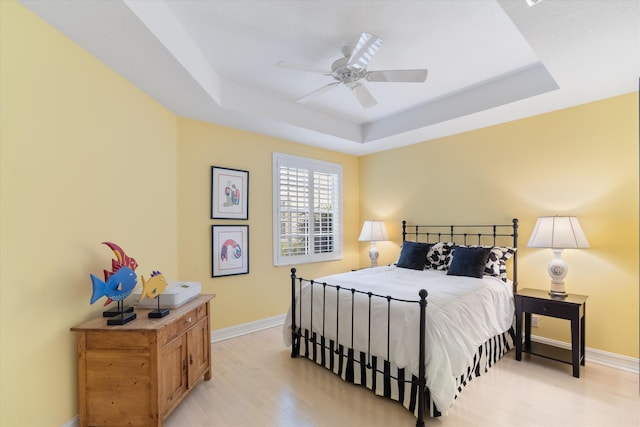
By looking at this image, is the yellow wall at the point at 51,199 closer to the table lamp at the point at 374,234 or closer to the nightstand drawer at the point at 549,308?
the table lamp at the point at 374,234

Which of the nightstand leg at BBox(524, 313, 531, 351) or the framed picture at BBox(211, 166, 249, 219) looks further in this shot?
the framed picture at BBox(211, 166, 249, 219)

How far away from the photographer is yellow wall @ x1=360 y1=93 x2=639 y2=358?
2.85 meters

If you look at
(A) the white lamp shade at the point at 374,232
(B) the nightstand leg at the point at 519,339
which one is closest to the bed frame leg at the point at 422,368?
(B) the nightstand leg at the point at 519,339

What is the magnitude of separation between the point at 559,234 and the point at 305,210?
9.52 ft

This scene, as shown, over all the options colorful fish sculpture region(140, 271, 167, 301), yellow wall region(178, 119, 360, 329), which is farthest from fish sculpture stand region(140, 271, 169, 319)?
yellow wall region(178, 119, 360, 329)

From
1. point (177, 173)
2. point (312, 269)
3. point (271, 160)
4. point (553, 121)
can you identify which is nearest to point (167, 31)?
point (177, 173)

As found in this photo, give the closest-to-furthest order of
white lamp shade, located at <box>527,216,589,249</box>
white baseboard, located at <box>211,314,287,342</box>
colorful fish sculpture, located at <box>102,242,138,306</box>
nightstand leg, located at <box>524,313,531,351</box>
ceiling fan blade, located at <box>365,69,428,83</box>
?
colorful fish sculpture, located at <box>102,242,138,306</box>, ceiling fan blade, located at <box>365,69,428,83</box>, white lamp shade, located at <box>527,216,589,249</box>, nightstand leg, located at <box>524,313,531,351</box>, white baseboard, located at <box>211,314,287,342</box>

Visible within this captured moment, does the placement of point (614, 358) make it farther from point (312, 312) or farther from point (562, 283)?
point (312, 312)

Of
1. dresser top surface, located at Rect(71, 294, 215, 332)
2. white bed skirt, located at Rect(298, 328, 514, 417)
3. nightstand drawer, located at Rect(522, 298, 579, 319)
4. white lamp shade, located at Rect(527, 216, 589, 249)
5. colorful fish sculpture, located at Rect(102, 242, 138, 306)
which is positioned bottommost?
white bed skirt, located at Rect(298, 328, 514, 417)

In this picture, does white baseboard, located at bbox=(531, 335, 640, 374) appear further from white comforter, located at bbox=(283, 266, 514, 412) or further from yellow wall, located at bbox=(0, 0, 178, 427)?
yellow wall, located at bbox=(0, 0, 178, 427)

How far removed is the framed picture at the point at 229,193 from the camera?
361 cm

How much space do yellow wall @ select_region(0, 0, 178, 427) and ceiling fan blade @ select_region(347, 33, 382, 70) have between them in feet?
6.16

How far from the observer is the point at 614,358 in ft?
9.48

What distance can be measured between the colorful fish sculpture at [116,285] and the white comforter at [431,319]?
1.50 metres
